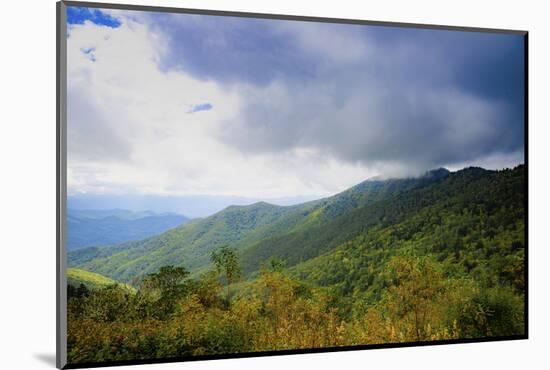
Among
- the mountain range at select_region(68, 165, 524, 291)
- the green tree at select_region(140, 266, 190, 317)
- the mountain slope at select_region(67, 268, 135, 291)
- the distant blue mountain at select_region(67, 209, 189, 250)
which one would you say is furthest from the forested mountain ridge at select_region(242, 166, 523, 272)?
the mountain slope at select_region(67, 268, 135, 291)

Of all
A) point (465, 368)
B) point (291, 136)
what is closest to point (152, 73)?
point (291, 136)

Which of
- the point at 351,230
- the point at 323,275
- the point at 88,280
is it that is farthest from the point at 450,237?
the point at 88,280

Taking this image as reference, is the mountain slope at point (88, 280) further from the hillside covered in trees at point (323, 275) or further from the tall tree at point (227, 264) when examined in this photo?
the tall tree at point (227, 264)

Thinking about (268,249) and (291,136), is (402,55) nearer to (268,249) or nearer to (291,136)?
(291,136)

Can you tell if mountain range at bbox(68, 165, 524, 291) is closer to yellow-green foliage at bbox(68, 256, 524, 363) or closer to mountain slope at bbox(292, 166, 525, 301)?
mountain slope at bbox(292, 166, 525, 301)

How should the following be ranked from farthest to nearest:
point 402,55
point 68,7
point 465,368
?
point 402,55 < point 465,368 < point 68,7

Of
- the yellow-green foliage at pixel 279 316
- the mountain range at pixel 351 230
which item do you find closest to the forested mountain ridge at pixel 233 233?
the mountain range at pixel 351 230

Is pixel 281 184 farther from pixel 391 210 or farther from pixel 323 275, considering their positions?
pixel 391 210

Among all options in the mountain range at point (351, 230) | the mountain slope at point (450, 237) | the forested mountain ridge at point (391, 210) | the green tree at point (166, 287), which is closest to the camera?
the green tree at point (166, 287)
